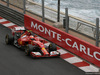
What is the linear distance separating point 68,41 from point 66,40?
177 millimetres

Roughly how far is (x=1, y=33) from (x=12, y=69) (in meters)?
5.32

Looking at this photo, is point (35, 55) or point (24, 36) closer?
point (35, 55)

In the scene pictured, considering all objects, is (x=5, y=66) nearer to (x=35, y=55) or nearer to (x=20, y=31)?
(x=35, y=55)

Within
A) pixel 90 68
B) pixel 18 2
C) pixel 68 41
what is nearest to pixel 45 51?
pixel 68 41

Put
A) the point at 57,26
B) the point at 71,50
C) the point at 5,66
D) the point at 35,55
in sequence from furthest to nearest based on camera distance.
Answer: the point at 57,26 < the point at 71,50 < the point at 35,55 < the point at 5,66

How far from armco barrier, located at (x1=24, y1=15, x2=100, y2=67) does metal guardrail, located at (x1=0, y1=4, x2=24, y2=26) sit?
0.62 meters

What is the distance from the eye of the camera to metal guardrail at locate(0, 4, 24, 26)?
17.2 metres

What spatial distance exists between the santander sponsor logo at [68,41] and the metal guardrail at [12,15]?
Result: 1382 millimetres

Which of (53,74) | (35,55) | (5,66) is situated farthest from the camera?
(35,55)

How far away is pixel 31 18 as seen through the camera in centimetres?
1605

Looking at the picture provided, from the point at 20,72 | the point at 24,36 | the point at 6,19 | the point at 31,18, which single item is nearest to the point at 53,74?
the point at 20,72

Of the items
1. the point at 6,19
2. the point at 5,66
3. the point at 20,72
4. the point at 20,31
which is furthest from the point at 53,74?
the point at 6,19

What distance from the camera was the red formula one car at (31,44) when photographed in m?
12.0

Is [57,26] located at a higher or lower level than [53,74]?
higher
